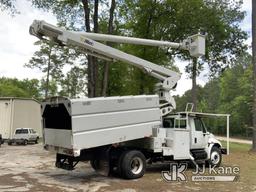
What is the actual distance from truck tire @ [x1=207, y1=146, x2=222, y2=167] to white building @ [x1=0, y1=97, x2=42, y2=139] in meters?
25.3

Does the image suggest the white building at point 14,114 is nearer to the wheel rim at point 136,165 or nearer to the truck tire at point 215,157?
the truck tire at point 215,157

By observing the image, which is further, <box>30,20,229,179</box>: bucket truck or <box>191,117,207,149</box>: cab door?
<box>191,117,207,149</box>: cab door

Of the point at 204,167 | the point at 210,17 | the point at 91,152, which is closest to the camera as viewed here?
the point at 91,152

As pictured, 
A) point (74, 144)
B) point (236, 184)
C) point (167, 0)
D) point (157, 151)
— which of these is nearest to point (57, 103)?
point (74, 144)

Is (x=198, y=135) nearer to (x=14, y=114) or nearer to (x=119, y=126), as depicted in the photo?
(x=119, y=126)

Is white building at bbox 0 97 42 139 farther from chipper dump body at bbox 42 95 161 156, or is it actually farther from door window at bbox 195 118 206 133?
chipper dump body at bbox 42 95 161 156

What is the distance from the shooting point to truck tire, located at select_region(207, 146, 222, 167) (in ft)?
52.7

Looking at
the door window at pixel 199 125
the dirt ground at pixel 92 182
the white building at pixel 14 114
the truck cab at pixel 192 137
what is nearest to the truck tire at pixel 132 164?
the dirt ground at pixel 92 182

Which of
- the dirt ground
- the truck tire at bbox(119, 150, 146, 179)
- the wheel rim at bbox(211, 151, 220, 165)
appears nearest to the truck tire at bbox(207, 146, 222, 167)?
the wheel rim at bbox(211, 151, 220, 165)

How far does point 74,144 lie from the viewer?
11656 millimetres

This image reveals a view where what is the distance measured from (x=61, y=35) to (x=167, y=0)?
16.7 metres

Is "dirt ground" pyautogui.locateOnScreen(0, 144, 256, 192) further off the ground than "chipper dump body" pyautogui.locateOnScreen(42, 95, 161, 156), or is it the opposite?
"chipper dump body" pyautogui.locateOnScreen(42, 95, 161, 156)

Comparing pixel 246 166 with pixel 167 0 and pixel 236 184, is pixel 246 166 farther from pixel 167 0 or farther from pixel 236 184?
pixel 167 0

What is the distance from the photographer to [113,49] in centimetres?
1417
